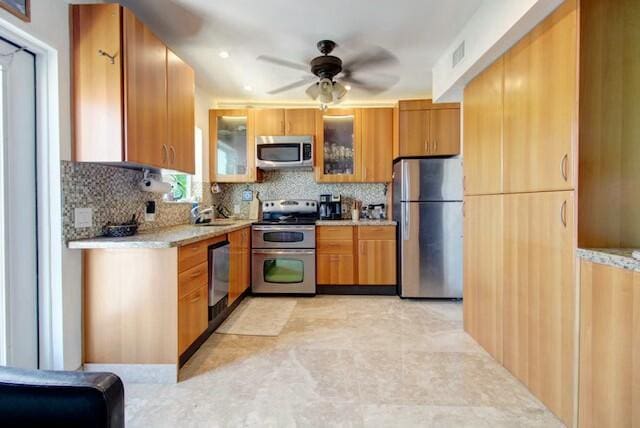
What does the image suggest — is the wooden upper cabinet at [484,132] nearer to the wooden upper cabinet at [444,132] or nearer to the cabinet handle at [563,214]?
the cabinet handle at [563,214]

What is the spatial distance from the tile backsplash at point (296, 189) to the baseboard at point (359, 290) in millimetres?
1037

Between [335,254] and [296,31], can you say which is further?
[335,254]

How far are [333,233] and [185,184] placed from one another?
5.93 feet

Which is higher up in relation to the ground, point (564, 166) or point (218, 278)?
point (564, 166)

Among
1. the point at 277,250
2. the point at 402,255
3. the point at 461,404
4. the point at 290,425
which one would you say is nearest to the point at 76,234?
the point at 290,425

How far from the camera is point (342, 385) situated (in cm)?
199

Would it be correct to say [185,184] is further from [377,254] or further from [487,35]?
[487,35]

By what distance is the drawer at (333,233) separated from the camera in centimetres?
394

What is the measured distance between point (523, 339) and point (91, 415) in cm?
215

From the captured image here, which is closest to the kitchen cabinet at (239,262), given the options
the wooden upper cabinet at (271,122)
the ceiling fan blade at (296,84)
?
the wooden upper cabinet at (271,122)

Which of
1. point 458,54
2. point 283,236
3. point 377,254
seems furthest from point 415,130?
point 283,236


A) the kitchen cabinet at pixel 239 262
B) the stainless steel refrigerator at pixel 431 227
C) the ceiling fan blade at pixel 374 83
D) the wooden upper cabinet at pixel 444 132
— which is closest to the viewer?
the kitchen cabinet at pixel 239 262

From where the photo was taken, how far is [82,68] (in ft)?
6.40

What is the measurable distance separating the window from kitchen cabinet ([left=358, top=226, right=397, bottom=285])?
2016mm
